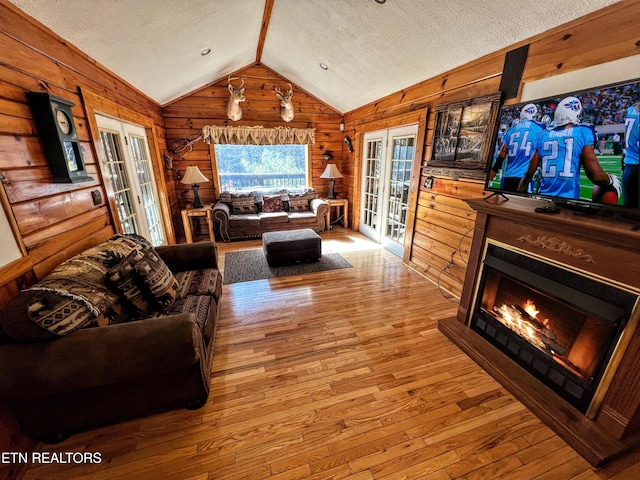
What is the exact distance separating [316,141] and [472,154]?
3402mm

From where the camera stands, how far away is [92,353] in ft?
4.01

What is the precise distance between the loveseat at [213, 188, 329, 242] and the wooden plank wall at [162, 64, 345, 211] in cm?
69

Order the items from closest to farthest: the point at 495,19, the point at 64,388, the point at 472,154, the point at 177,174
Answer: the point at 64,388 < the point at 495,19 < the point at 472,154 < the point at 177,174

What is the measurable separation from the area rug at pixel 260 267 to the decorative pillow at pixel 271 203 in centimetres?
117

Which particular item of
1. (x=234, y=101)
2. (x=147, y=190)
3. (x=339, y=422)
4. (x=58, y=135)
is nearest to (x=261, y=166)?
(x=234, y=101)

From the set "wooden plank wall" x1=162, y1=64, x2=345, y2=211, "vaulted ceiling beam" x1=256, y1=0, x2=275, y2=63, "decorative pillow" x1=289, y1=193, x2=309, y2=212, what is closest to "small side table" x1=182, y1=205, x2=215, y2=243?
"wooden plank wall" x1=162, y1=64, x2=345, y2=211

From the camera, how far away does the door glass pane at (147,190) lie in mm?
3226

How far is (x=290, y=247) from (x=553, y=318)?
2.59m

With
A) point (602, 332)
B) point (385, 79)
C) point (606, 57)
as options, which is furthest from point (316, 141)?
point (602, 332)

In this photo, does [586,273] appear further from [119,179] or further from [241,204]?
[241,204]

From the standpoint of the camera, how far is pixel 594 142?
1302mm

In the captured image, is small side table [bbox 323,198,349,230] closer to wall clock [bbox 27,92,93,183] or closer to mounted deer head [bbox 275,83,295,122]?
mounted deer head [bbox 275,83,295,122]

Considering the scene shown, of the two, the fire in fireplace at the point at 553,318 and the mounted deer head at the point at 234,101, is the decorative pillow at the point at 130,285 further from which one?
the mounted deer head at the point at 234,101

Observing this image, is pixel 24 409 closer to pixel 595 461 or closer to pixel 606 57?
pixel 595 461
